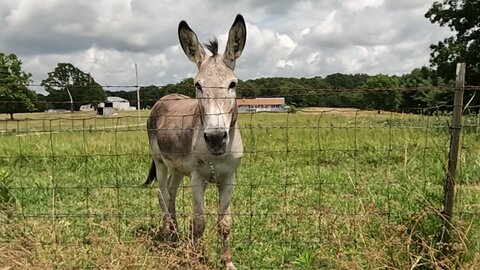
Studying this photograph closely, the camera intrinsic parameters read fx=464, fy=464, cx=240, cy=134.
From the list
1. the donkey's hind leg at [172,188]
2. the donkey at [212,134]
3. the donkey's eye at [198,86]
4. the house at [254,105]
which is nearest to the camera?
the donkey at [212,134]

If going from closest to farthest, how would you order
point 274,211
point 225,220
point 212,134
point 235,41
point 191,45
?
point 212,134 < point 225,220 < point 235,41 < point 191,45 < point 274,211

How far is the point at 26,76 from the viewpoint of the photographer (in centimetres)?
5728

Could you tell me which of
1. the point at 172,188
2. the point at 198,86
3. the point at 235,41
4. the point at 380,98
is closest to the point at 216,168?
the point at 198,86

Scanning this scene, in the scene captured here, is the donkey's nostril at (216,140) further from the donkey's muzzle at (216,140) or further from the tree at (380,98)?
the tree at (380,98)

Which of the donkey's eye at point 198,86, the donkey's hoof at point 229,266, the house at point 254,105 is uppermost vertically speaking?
the donkey's eye at point 198,86

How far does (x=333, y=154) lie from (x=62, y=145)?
7.14 meters

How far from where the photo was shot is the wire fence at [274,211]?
4.06m

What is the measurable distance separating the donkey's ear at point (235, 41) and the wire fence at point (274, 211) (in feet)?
2.44

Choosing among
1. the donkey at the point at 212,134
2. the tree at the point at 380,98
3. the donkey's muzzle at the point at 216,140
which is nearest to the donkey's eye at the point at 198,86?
the donkey at the point at 212,134

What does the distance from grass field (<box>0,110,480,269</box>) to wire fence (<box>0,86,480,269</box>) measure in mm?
18

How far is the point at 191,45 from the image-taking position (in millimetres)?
4949

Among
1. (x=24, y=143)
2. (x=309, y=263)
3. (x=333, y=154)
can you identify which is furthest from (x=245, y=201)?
(x=24, y=143)

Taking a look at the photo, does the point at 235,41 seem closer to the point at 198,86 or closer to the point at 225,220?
the point at 198,86

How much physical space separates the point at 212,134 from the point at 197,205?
1066 millimetres
